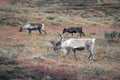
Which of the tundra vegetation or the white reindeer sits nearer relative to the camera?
the tundra vegetation

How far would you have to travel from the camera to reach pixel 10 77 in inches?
620

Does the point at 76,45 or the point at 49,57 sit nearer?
the point at 76,45

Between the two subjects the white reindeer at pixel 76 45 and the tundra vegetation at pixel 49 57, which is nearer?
the tundra vegetation at pixel 49 57

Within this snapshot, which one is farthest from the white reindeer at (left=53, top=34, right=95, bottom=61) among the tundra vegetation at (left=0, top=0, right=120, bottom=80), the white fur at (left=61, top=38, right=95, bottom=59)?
the tundra vegetation at (left=0, top=0, right=120, bottom=80)

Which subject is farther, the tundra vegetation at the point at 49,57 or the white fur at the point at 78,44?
the white fur at the point at 78,44

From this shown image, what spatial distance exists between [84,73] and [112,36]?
17390 millimetres

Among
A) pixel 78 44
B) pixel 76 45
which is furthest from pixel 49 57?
pixel 78 44

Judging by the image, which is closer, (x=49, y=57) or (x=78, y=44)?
(x=78, y=44)

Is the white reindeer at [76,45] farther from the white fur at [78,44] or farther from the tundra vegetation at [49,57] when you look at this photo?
the tundra vegetation at [49,57]

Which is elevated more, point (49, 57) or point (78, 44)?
point (78, 44)

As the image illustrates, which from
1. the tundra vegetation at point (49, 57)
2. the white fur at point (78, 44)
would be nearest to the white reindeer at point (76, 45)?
the white fur at point (78, 44)

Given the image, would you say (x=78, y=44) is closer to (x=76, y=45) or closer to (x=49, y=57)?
(x=76, y=45)

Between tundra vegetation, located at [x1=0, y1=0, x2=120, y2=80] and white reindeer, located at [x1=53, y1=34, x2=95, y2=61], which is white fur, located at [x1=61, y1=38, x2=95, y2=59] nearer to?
white reindeer, located at [x1=53, y1=34, x2=95, y2=61]

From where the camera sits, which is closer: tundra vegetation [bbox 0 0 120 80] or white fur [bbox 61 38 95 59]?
tundra vegetation [bbox 0 0 120 80]
